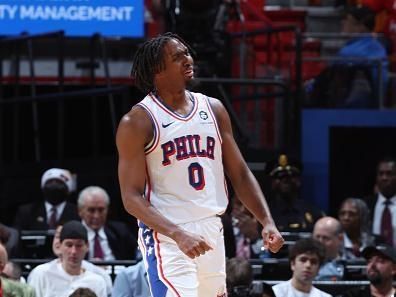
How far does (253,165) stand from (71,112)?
8.41 ft

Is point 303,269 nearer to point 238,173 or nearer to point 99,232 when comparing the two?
point 99,232

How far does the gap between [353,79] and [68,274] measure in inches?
181

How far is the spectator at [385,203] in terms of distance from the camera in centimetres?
1182

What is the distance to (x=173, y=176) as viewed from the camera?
6520 millimetres

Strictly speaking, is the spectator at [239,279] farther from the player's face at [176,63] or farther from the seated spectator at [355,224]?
the player's face at [176,63]

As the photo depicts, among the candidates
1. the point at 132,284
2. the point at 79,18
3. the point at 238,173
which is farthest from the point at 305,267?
the point at 79,18

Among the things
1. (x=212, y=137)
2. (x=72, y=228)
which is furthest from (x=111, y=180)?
(x=212, y=137)

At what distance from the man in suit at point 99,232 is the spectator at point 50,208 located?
38 cm

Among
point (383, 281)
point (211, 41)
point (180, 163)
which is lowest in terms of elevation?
point (383, 281)

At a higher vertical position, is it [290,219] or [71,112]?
[71,112]

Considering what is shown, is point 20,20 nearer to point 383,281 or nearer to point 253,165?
point 253,165

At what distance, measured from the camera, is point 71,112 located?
14.2 metres

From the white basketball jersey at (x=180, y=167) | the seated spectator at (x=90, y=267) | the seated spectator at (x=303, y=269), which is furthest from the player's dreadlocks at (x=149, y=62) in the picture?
the seated spectator at (x=90, y=267)

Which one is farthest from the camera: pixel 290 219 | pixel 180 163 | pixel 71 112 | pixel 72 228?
pixel 71 112
